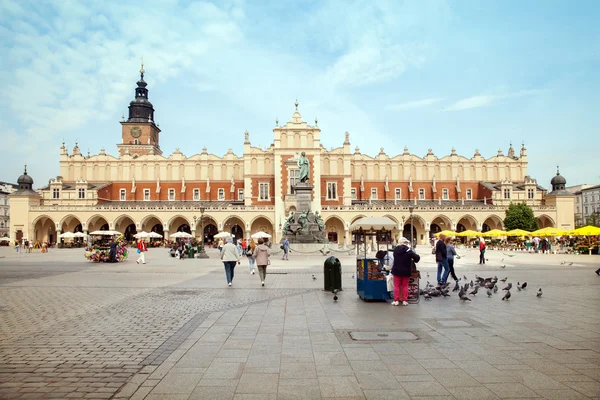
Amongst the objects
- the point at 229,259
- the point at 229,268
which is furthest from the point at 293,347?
the point at 229,268

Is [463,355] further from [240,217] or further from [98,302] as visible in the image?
[240,217]

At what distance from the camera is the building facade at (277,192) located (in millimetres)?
57094

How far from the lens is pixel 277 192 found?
190 ft

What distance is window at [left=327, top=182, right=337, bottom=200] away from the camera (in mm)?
60219

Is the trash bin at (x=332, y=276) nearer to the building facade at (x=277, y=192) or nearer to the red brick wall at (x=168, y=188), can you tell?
the building facade at (x=277, y=192)

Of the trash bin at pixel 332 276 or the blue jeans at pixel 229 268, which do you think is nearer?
the trash bin at pixel 332 276

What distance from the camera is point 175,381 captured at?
523cm

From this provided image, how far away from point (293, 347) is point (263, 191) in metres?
53.7

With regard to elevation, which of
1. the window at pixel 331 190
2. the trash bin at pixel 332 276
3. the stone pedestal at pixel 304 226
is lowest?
the trash bin at pixel 332 276

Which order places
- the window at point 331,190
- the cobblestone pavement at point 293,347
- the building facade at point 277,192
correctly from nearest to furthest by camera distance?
the cobblestone pavement at point 293,347 < the building facade at point 277,192 < the window at point 331,190

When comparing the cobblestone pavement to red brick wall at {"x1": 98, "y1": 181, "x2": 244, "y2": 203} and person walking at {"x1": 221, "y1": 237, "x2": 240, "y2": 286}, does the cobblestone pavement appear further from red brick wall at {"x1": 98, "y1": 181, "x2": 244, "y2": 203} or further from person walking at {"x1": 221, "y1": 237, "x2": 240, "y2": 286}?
red brick wall at {"x1": 98, "y1": 181, "x2": 244, "y2": 203}

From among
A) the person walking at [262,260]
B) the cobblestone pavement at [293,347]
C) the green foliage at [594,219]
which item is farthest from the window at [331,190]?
the cobblestone pavement at [293,347]

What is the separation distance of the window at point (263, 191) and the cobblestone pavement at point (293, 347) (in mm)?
47894

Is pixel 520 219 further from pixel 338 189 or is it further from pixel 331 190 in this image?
pixel 331 190
